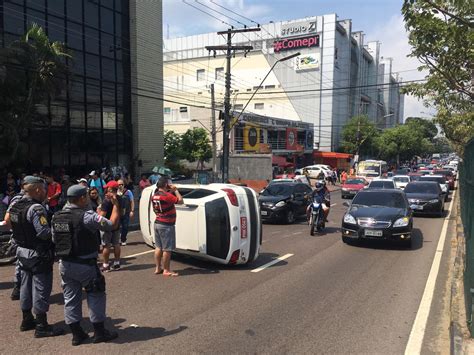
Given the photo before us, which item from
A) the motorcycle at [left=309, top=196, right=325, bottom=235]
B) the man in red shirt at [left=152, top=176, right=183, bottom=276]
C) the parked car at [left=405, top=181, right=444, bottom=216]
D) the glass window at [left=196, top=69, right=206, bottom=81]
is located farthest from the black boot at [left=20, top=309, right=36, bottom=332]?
the glass window at [left=196, top=69, right=206, bottom=81]

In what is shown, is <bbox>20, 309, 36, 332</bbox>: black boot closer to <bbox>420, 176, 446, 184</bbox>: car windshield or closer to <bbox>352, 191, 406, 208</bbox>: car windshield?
<bbox>352, 191, 406, 208</bbox>: car windshield

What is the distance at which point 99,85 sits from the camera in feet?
70.1

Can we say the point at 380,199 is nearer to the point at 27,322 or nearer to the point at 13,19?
the point at 27,322

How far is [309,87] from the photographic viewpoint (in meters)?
65.3

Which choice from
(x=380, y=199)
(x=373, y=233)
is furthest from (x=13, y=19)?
(x=373, y=233)

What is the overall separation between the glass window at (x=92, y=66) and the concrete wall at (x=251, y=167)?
11477mm

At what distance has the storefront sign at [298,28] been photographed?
65188 millimetres

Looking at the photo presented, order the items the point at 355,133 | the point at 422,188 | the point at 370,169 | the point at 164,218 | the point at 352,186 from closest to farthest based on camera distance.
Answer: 1. the point at 164,218
2. the point at 422,188
3. the point at 352,186
4. the point at 370,169
5. the point at 355,133

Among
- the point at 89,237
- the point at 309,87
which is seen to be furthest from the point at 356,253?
the point at 309,87

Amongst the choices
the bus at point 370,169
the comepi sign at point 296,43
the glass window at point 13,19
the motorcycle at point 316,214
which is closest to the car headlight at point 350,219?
the motorcycle at point 316,214

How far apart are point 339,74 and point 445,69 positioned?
58695 mm

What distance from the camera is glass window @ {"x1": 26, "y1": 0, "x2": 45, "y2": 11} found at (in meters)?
17.8

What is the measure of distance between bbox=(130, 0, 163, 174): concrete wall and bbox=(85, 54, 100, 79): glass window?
2280 mm

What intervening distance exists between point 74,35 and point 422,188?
17125 millimetres
